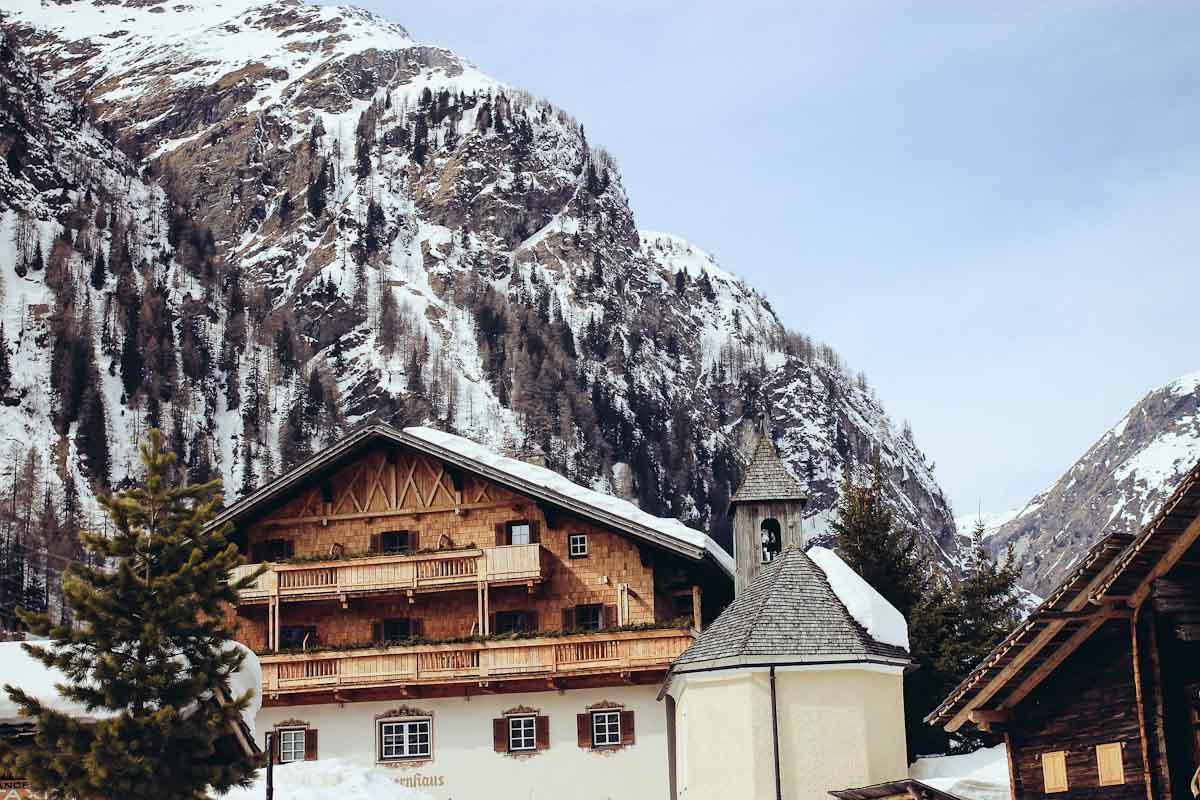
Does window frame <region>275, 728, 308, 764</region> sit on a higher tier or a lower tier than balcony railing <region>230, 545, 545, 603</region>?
lower

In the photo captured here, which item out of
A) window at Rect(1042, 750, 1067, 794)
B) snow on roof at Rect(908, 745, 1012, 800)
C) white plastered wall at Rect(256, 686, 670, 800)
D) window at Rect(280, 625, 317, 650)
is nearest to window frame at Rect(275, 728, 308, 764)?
white plastered wall at Rect(256, 686, 670, 800)

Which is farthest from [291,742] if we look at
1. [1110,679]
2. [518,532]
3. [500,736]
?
[1110,679]

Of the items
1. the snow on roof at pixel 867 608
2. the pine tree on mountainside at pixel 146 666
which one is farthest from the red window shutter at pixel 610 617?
the pine tree on mountainside at pixel 146 666

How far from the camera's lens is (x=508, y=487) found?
1698 inches

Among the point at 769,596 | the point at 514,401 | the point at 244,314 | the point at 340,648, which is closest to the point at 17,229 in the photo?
the point at 244,314

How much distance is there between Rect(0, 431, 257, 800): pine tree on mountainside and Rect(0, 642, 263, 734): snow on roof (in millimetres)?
247

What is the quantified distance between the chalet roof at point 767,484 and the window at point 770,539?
2.26 feet

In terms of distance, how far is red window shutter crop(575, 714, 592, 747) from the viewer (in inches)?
1608

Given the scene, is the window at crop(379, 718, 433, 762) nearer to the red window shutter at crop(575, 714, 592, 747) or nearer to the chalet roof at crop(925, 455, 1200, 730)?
the red window shutter at crop(575, 714, 592, 747)

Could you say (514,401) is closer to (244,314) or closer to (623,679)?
(244,314)

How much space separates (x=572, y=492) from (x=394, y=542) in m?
5.20

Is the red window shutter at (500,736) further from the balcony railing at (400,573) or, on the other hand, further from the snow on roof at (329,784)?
the snow on roof at (329,784)

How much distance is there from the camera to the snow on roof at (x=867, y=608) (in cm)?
3566

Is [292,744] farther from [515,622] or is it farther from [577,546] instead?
[577,546]
